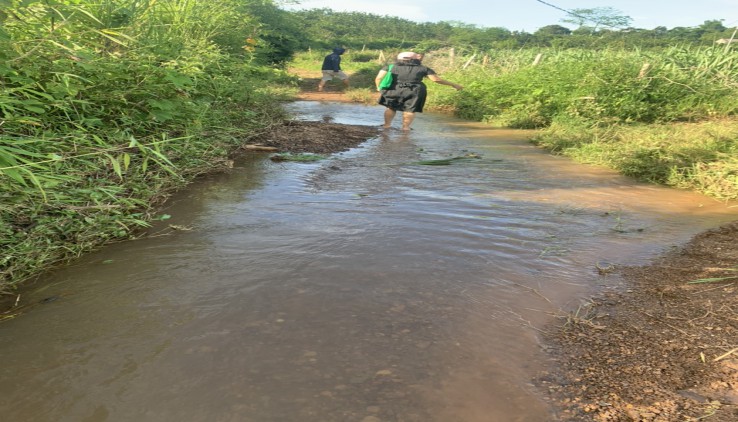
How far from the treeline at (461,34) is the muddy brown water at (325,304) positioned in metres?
14.9

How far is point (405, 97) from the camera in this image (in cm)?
815

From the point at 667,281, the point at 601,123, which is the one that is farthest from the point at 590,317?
the point at 601,123

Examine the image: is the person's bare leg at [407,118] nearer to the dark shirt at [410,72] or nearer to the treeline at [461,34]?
the dark shirt at [410,72]

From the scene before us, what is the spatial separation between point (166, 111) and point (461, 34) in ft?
162

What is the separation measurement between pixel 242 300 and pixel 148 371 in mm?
581

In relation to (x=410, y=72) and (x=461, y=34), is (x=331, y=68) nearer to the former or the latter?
(x=410, y=72)

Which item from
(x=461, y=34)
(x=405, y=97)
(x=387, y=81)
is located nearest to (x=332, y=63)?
(x=387, y=81)

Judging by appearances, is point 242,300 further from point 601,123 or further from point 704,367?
point 601,123

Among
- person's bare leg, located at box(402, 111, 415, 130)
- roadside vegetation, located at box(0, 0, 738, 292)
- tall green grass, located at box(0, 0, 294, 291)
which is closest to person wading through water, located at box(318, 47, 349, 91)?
roadside vegetation, located at box(0, 0, 738, 292)

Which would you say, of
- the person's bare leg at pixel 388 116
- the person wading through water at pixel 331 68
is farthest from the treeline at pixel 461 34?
the person's bare leg at pixel 388 116

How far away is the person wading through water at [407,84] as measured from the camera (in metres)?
7.99

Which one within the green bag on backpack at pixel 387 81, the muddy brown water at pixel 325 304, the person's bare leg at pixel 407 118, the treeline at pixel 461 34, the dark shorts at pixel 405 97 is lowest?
the muddy brown water at pixel 325 304

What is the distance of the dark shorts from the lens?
8070 millimetres

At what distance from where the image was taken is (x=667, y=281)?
2.59 metres
